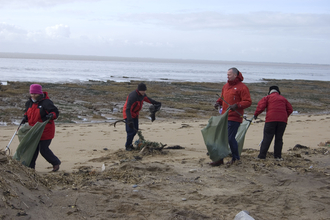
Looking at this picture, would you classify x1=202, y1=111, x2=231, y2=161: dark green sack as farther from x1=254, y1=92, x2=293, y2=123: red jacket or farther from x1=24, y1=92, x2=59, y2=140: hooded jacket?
x1=24, y1=92, x2=59, y2=140: hooded jacket

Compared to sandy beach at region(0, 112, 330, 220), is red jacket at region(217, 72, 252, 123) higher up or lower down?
higher up

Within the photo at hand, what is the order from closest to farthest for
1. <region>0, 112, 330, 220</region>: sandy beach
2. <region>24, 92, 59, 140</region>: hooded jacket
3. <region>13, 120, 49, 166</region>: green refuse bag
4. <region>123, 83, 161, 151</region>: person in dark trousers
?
<region>0, 112, 330, 220</region>: sandy beach → <region>13, 120, 49, 166</region>: green refuse bag → <region>24, 92, 59, 140</region>: hooded jacket → <region>123, 83, 161, 151</region>: person in dark trousers

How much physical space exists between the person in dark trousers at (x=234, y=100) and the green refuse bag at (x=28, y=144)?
2918mm

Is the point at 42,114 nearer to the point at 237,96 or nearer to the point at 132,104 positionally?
the point at 132,104

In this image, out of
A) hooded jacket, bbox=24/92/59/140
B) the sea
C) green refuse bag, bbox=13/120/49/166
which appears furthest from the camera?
the sea

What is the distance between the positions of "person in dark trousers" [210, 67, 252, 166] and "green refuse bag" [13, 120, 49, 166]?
2918 mm

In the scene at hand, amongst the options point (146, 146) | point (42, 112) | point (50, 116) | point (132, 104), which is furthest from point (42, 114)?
point (146, 146)

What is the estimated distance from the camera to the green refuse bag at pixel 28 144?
5.11m

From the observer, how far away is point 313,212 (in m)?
3.73

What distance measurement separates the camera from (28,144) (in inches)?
204

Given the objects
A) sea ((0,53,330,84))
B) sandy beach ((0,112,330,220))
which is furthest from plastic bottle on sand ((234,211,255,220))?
sea ((0,53,330,84))

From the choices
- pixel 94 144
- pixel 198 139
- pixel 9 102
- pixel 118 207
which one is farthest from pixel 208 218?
pixel 9 102

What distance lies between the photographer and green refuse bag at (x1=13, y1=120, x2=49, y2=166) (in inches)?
201

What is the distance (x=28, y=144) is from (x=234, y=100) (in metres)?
3.47
